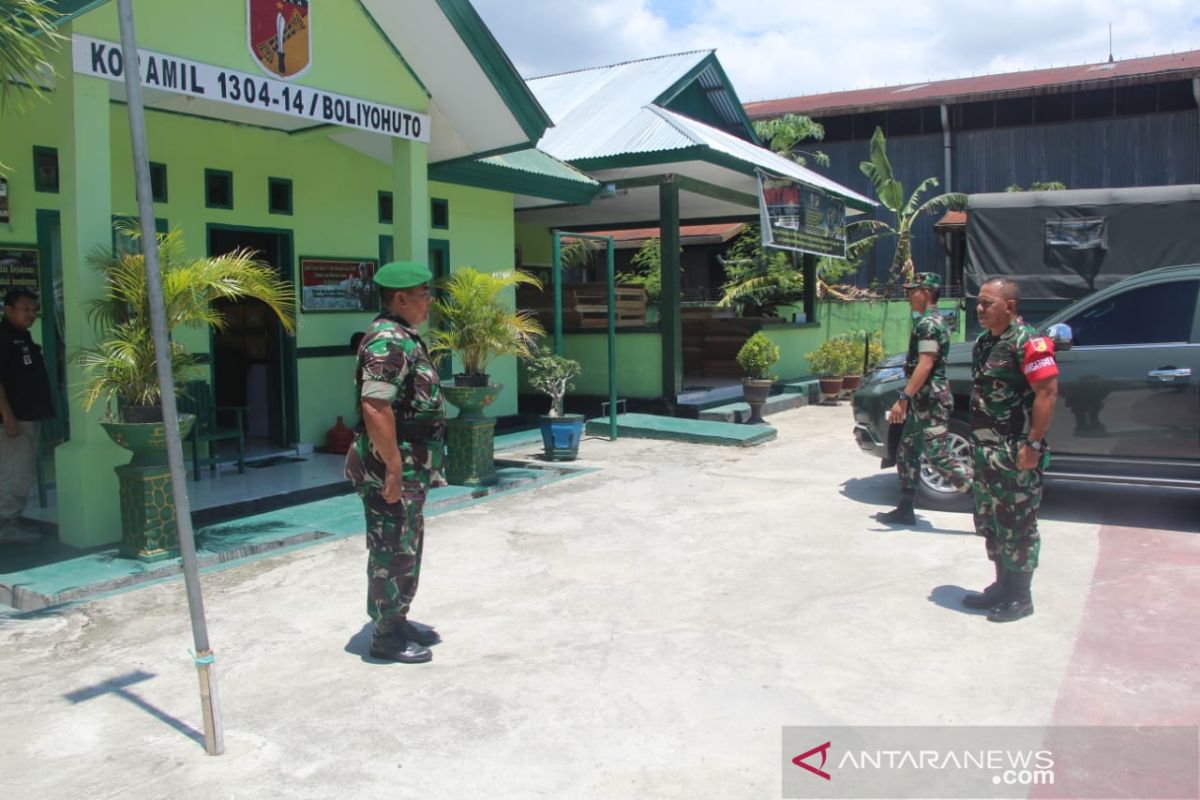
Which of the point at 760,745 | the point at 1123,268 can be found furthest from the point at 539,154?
the point at 760,745

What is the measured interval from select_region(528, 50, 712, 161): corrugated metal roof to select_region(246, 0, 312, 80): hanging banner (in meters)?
5.21

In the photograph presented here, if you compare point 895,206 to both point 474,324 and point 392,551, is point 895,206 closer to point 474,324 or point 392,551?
point 474,324

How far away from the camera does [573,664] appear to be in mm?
4543

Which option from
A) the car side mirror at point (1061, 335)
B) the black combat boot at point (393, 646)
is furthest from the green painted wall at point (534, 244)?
the black combat boot at point (393, 646)

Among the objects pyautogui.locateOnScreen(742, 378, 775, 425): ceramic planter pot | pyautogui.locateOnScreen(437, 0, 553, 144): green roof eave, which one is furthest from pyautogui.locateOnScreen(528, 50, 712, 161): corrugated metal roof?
pyautogui.locateOnScreen(742, 378, 775, 425): ceramic planter pot

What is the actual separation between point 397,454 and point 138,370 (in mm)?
2658

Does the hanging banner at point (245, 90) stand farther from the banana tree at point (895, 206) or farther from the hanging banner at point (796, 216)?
the banana tree at point (895, 206)

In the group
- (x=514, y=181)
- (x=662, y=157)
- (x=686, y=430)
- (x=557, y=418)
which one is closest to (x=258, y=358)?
(x=557, y=418)

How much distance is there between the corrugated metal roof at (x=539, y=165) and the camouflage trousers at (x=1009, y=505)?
7.10 meters

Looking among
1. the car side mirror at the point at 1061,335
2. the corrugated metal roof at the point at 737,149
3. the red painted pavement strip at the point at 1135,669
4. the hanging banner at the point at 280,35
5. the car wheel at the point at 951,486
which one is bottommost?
the red painted pavement strip at the point at 1135,669

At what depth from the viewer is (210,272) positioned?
6043mm

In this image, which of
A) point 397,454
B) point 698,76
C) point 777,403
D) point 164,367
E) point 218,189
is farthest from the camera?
point 698,76

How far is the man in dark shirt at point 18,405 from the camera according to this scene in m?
6.40

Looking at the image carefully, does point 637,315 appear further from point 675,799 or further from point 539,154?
point 675,799
